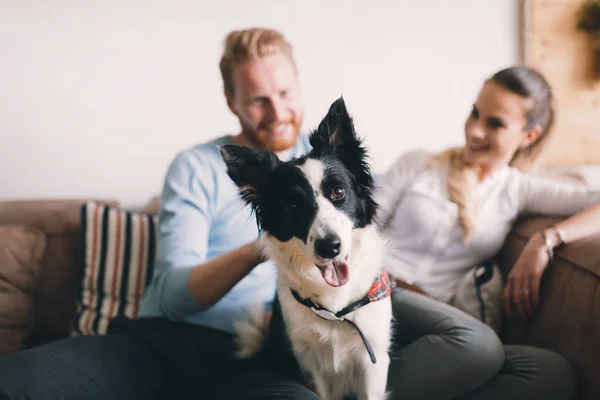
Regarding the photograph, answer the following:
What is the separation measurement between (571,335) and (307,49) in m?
1.79

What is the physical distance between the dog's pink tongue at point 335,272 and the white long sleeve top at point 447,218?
0.61 meters

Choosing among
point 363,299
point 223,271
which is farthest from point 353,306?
point 223,271

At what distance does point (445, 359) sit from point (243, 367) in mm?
593

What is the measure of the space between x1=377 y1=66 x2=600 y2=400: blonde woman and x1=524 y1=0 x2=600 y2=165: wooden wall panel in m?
0.88

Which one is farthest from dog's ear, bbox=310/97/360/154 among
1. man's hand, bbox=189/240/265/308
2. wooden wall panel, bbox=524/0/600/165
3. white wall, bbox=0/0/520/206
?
wooden wall panel, bbox=524/0/600/165

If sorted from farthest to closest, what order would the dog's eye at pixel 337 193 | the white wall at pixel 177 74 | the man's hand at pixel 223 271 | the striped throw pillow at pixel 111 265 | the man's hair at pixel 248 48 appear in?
the white wall at pixel 177 74
the striped throw pillow at pixel 111 265
the man's hair at pixel 248 48
the man's hand at pixel 223 271
the dog's eye at pixel 337 193

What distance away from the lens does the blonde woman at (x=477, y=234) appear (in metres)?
1.32

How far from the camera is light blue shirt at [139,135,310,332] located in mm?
1418

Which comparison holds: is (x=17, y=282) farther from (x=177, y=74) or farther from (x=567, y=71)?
(x=567, y=71)

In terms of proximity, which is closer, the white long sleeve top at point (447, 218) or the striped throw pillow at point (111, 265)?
the white long sleeve top at point (447, 218)

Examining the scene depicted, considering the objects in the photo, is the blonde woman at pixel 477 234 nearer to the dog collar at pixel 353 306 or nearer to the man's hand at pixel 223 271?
the dog collar at pixel 353 306

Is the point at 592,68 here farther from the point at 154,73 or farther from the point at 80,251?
the point at 80,251

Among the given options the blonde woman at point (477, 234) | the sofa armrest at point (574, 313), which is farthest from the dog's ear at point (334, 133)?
the sofa armrest at point (574, 313)

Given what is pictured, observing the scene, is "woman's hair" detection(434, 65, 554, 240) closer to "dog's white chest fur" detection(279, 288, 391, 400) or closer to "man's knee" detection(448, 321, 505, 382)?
"man's knee" detection(448, 321, 505, 382)
